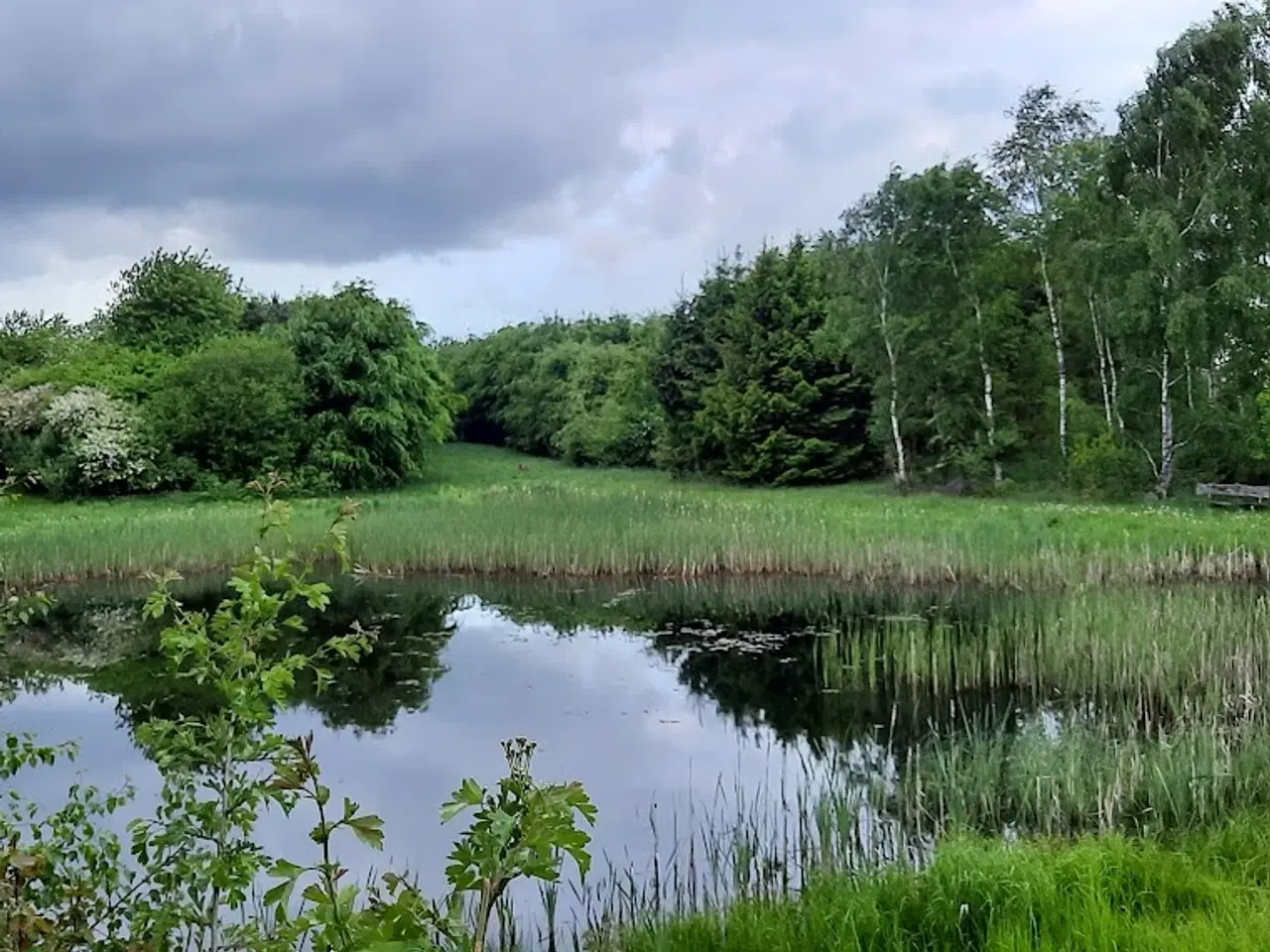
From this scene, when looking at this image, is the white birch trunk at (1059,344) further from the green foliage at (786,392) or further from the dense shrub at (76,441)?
the dense shrub at (76,441)

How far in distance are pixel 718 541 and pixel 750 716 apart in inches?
262

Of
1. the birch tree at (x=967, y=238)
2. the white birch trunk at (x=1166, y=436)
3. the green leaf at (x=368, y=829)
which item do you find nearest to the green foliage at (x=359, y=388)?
the birch tree at (x=967, y=238)

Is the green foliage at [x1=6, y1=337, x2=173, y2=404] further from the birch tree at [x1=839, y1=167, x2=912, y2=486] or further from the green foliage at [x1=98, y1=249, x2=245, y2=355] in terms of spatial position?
the birch tree at [x1=839, y1=167, x2=912, y2=486]

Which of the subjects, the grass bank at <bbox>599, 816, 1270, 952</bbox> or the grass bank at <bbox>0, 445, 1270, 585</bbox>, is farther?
the grass bank at <bbox>0, 445, 1270, 585</bbox>

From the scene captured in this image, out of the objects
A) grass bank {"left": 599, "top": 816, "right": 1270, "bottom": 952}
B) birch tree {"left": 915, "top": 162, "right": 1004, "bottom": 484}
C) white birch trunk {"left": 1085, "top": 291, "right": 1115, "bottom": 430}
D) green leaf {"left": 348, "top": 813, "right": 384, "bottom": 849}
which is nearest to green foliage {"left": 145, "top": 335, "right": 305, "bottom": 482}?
birch tree {"left": 915, "top": 162, "right": 1004, "bottom": 484}

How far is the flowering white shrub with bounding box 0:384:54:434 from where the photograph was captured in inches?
1149

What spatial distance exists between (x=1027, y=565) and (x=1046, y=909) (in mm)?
10571

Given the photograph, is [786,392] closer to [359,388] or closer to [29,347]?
[359,388]

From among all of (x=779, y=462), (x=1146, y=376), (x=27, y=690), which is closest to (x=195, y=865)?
(x=27, y=690)

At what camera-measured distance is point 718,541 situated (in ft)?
51.8

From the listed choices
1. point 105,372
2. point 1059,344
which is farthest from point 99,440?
point 1059,344

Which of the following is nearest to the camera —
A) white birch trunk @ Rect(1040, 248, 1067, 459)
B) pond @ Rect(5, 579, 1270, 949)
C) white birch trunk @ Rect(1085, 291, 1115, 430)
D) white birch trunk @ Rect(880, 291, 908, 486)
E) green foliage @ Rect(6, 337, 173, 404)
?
pond @ Rect(5, 579, 1270, 949)

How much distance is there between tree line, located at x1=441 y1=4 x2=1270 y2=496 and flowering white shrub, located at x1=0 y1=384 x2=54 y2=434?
694 inches

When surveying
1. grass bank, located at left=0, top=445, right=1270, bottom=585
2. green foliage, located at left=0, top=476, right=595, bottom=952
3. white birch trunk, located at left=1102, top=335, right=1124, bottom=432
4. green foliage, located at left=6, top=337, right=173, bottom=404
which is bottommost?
grass bank, located at left=0, top=445, right=1270, bottom=585
